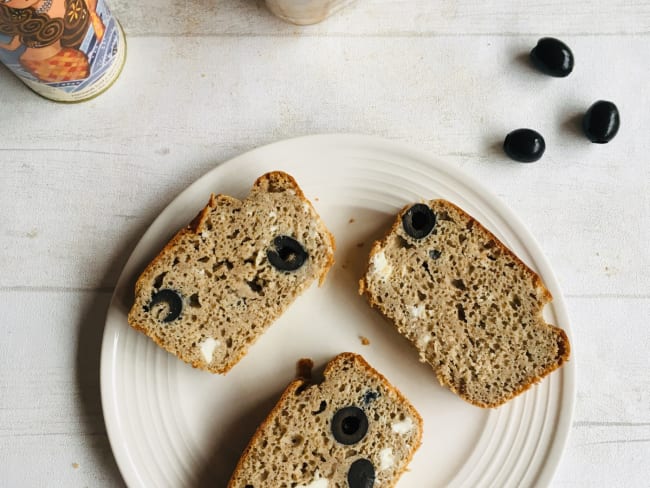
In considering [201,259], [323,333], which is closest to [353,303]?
[323,333]

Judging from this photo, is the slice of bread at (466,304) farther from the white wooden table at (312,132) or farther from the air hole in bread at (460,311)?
the white wooden table at (312,132)

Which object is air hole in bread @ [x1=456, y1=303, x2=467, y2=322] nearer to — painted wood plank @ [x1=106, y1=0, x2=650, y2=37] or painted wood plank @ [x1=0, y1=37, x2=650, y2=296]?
painted wood plank @ [x1=0, y1=37, x2=650, y2=296]

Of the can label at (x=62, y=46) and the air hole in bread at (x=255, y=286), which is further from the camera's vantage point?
the air hole in bread at (x=255, y=286)

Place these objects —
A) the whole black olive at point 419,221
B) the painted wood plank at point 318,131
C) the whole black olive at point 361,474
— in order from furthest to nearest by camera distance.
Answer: the painted wood plank at point 318,131 → the whole black olive at point 419,221 → the whole black olive at point 361,474

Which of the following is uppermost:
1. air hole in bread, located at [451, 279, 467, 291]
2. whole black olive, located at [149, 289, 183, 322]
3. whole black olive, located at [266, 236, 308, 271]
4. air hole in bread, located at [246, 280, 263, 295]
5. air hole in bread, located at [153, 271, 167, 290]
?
air hole in bread, located at [451, 279, 467, 291]

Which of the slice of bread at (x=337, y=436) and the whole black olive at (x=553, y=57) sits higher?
the whole black olive at (x=553, y=57)

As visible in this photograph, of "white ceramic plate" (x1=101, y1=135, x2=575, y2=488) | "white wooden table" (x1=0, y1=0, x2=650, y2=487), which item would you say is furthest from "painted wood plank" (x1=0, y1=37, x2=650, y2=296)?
"white ceramic plate" (x1=101, y1=135, x2=575, y2=488)

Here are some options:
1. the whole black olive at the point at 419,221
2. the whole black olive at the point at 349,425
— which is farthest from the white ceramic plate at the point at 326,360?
the whole black olive at the point at 349,425
